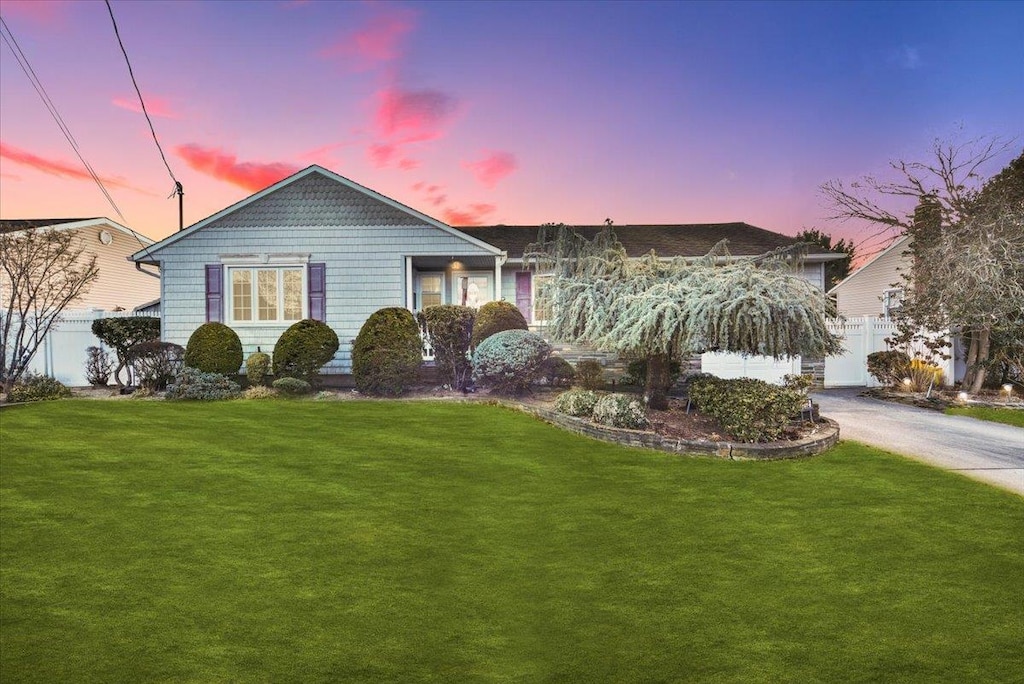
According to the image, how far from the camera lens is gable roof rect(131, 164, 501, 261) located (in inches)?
666

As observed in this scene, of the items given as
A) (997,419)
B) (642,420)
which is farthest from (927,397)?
(642,420)

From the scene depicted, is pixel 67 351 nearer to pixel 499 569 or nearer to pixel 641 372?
pixel 641 372

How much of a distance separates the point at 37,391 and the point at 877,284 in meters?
27.0

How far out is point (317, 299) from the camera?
675 inches

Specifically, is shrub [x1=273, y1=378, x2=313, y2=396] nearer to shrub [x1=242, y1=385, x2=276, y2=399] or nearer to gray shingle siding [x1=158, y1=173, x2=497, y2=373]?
shrub [x1=242, y1=385, x2=276, y2=399]

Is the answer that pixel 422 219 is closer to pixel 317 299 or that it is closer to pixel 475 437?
pixel 317 299

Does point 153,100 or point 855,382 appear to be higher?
point 153,100

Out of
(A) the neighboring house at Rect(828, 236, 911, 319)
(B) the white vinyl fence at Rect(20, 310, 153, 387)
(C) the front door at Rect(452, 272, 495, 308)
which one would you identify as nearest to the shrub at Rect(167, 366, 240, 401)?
(B) the white vinyl fence at Rect(20, 310, 153, 387)

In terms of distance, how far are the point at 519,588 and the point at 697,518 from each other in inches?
89.4

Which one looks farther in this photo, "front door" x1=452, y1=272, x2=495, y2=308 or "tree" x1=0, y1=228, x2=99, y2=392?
"front door" x1=452, y1=272, x2=495, y2=308

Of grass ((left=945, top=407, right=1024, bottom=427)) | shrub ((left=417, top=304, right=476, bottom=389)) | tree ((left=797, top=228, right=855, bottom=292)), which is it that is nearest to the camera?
grass ((left=945, top=407, right=1024, bottom=427))

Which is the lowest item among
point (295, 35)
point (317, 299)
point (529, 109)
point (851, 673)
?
point (851, 673)

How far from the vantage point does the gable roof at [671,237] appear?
20625mm

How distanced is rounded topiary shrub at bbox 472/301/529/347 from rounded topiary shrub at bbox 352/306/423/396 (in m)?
1.64
